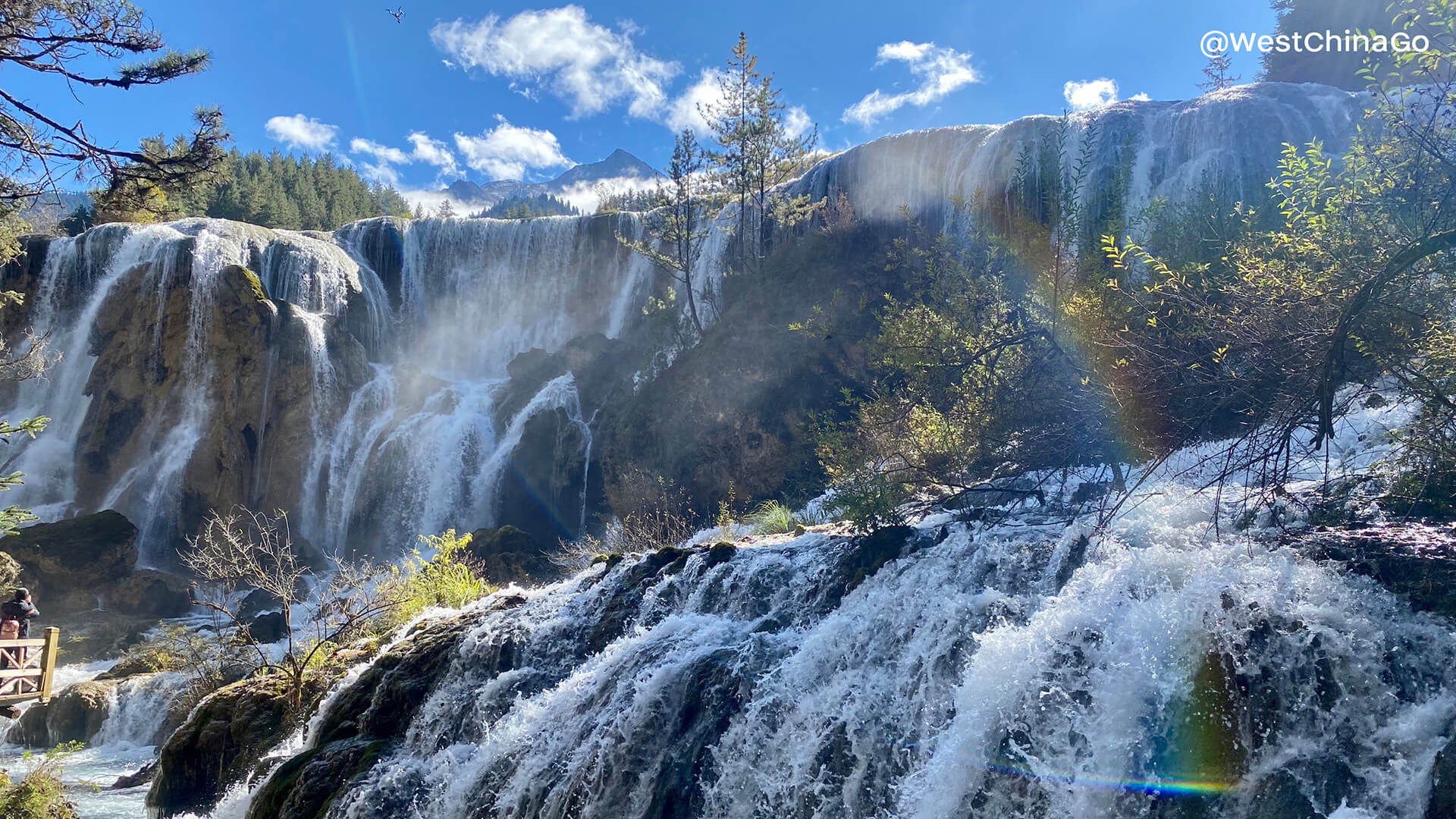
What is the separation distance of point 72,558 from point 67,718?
8997 millimetres

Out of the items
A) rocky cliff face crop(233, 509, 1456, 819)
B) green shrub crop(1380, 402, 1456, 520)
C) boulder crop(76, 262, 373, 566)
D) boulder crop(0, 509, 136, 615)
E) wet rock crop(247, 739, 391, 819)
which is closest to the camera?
rocky cliff face crop(233, 509, 1456, 819)

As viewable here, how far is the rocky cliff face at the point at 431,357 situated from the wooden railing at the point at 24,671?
40.4 ft

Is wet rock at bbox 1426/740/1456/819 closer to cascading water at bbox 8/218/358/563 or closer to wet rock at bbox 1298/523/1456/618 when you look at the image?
wet rock at bbox 1298/523/1456/618

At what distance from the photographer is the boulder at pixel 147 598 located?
22219 millimetres

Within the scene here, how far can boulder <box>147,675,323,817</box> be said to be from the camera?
1038 centimetres

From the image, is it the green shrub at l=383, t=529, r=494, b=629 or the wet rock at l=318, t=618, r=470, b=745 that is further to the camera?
the green shrub at l=383, t=529, r=494, b=629

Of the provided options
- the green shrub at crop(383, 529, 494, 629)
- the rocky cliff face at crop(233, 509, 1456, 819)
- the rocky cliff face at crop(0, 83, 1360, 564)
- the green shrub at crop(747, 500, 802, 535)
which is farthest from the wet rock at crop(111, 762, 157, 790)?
the rocky cliff face at crop(0, 83, 1360, 564)

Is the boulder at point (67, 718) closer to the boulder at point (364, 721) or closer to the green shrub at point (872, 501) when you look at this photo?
the boulder at point (364, 721)

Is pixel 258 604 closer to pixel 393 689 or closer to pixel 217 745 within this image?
pixel 217 745

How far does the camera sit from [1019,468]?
30.6 ft

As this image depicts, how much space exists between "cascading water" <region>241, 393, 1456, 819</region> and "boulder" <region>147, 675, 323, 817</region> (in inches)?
69.5

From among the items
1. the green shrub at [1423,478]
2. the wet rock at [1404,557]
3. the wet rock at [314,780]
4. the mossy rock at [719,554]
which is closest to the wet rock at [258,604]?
the wet rock at [314,780]

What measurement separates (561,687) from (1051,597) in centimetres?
470

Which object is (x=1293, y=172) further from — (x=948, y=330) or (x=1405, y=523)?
(x=948, y=330)
